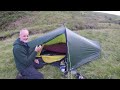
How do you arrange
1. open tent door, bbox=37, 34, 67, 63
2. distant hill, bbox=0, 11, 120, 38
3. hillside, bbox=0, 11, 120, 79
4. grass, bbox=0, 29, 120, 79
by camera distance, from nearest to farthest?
grass, bbox=0, 29, 120, 79 < hillside, bbox=0, 11, 120, 79 < open tent door, bbox=37, 34, 67, 63 < distant hill, bbox=0, 11, 120, 38

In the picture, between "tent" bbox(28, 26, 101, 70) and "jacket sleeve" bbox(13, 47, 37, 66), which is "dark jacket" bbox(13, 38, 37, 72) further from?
"tent" bbox(28, 26, 101, 70)

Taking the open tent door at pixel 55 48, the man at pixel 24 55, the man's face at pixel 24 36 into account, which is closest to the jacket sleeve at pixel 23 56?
the man at pixel 24 55

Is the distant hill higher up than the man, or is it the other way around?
the man

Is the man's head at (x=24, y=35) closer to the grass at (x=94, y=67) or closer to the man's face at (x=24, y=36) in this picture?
the man's face at (x=24, y=36)

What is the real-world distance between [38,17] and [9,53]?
14.3 m

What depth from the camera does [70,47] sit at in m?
11.8

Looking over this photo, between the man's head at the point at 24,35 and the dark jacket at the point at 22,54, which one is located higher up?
the man's head at the point at 24,35

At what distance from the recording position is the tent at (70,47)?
11.7m

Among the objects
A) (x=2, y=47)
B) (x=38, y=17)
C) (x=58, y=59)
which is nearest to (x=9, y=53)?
(x=2, y=47)

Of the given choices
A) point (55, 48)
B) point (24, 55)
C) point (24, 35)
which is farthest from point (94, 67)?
point (24, 35)

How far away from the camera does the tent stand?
38.4 ft

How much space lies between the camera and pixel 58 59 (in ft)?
40.3

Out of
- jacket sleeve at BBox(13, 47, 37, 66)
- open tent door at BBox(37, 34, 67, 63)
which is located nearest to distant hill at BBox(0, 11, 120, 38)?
open tent door at BBox(37, 34, 67, 63)
